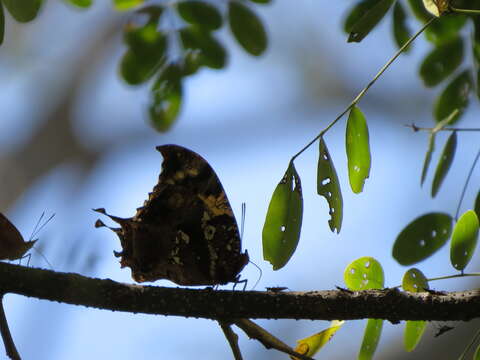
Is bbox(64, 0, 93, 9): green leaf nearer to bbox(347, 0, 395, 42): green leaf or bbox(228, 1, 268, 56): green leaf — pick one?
bbox(228, 1, 268, 56): green leaf

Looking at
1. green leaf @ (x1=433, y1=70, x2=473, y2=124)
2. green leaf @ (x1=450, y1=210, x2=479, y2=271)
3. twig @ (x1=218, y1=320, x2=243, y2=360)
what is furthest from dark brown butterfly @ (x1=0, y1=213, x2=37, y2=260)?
green leaf @ (x1=433, y1=70, x2=473, y2=124)

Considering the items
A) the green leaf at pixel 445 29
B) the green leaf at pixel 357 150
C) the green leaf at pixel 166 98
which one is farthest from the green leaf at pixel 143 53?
the green leaf at pixel 357 150

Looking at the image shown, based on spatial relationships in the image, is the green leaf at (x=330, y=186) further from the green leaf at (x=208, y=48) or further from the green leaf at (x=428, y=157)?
the green leaf at (x=208, y=48)

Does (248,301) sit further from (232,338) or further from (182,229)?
(182,229)

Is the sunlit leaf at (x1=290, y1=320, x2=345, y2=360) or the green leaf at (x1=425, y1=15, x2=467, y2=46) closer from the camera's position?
the sunlit leaf at (x1=290, y1=320, x2=345, y2=360)

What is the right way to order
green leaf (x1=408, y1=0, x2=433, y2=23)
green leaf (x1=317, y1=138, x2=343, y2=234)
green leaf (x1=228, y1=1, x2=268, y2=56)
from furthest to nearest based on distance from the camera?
green leaf (x1=228, y1=1, x2=268, y2=56), green leaf (x1=408, y1=0, x2=433, y2=23), green leaf (x1=317, y1=138, x2=343, y2=234)

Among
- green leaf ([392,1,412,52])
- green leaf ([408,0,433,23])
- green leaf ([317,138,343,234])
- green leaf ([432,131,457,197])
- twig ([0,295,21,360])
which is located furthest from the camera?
green leaf ([392,1,412,52])
